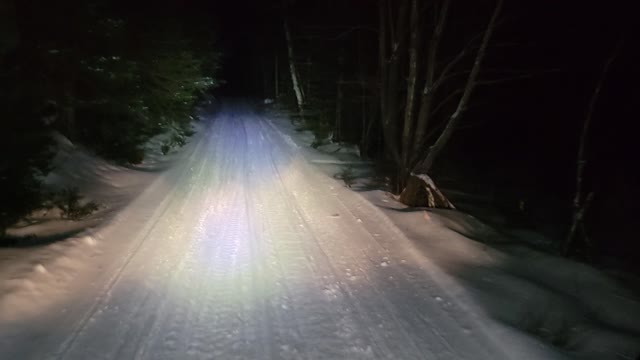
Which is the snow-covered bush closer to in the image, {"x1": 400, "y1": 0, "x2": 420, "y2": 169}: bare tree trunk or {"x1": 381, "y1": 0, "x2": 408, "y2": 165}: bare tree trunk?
{"x1": 400, "y1": 0, "x2": 420, "y2": 169}: bare tree trunk

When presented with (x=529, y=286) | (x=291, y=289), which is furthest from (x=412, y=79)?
(x=291, y=289)

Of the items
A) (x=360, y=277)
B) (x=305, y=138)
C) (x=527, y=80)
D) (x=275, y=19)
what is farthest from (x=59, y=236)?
(x=275, y=19)

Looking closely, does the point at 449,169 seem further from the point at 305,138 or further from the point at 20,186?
the point at 20,186

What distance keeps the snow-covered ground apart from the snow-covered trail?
0.02 m

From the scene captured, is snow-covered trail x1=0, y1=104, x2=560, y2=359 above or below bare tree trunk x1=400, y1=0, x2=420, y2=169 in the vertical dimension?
below

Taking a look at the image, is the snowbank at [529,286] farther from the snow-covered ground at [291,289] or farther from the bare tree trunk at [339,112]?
the bare tree trunk at [339,112]

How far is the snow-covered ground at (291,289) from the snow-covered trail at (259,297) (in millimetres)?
24

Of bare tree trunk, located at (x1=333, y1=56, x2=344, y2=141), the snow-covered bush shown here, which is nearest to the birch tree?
bare tree trunk, located at (x1=333, y1=56, x2=344, y2=141)

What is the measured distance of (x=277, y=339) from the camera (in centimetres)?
513

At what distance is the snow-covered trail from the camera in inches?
196

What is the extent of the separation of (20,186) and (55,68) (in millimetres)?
5382

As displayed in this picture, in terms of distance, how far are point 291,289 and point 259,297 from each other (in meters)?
0.42

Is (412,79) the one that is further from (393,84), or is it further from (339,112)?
(339,112)

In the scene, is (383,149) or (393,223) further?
(383,149)
